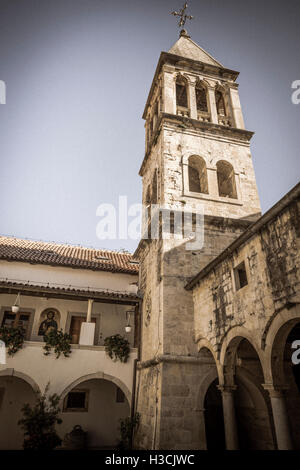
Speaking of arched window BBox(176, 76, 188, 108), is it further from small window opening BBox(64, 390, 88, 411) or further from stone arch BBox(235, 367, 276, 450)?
small window opening BBox(64, 390, 88, 411)

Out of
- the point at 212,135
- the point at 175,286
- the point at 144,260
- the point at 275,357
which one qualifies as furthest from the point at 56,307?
the point at 212,135

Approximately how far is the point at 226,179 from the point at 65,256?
956 centimetres

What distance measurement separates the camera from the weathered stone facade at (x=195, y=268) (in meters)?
7.82

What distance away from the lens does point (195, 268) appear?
10.6 metres

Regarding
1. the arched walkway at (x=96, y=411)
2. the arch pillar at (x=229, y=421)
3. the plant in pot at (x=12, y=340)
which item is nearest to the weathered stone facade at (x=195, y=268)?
the arch pillar at (x=229, y=421)

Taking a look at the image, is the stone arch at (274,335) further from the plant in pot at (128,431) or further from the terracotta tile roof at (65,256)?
the terracotta tile roof at (65,256)

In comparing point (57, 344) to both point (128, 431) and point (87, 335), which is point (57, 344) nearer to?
point (87, 335)

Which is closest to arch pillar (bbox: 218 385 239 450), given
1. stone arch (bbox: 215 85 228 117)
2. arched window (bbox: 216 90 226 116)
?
stone arch (bbox: 215 85 228 117)

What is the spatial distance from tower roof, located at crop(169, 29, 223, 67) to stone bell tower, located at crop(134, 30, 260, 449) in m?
0.09

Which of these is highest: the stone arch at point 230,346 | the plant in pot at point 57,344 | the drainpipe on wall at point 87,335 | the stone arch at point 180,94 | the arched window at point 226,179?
the stone arch at point 180,94

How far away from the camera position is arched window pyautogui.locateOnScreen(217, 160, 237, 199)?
13230 millimetres

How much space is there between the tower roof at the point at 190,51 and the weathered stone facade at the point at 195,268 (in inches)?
4.7

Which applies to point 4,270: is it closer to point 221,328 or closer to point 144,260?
point 144,260

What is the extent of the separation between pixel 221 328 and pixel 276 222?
136 inches
